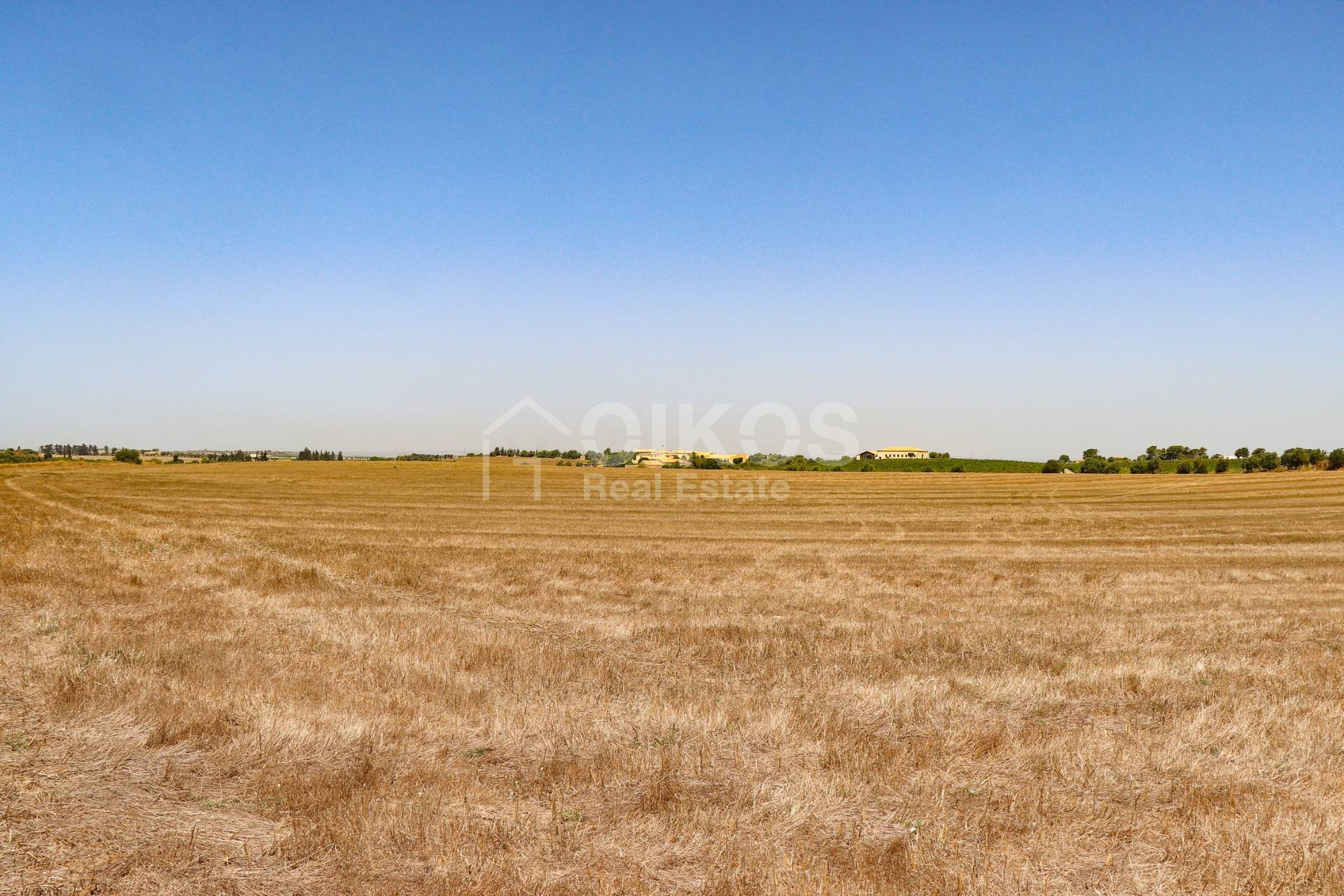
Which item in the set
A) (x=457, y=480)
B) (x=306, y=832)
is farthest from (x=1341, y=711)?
(x=457, y=480)

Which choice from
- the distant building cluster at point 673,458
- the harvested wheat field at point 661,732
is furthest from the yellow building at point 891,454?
the harvested wheat field at point 661,732

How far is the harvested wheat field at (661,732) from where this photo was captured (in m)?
4.35

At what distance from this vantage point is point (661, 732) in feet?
21.1

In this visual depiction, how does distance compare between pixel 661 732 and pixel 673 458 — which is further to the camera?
pixel 673 458

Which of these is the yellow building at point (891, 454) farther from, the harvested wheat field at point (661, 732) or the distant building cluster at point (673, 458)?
the harvested wheat field at point (661, 732)

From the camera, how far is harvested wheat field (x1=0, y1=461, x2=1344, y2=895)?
4.35 metres

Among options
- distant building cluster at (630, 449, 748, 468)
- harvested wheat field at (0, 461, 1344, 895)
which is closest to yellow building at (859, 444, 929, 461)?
distant building cluster at (630, 449, 748, 468)

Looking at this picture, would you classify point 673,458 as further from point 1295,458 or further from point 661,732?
point 661,732

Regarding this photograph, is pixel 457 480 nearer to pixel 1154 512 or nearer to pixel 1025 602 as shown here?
pixel 1154 512

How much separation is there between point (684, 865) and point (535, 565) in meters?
14.8

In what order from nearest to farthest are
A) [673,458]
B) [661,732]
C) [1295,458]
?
[661,732] → [1295,458] → [673,458]

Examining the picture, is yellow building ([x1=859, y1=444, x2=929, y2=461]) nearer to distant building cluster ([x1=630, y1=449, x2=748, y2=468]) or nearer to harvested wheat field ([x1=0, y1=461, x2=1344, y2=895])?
distant building cluster ([x1=630, y1=449, x2=748, y2=468])

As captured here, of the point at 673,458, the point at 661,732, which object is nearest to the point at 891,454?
the point at 673,458

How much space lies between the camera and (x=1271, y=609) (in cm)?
1322
